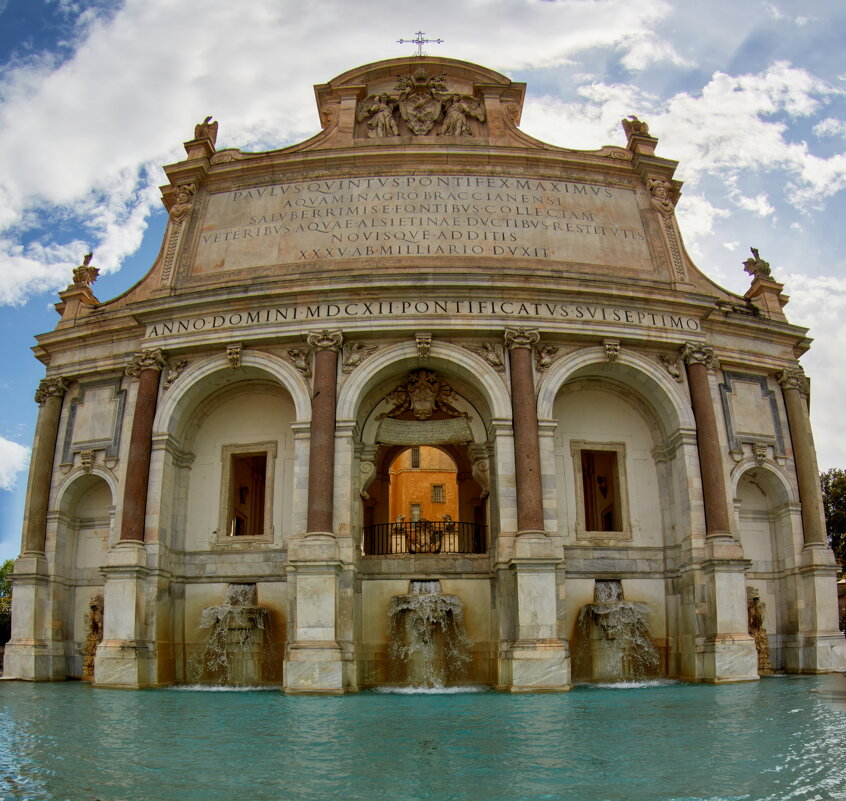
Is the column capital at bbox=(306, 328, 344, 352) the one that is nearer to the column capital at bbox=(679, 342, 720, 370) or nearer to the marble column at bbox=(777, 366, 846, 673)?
the column capital at bbox=(679, 342, 720, 370)

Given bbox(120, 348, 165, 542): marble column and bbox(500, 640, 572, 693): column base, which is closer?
bbox(500, 640, 572, 693): column base

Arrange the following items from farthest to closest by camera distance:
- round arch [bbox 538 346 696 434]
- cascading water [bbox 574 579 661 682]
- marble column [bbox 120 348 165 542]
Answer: round arch [bbox 538 346 696 434] → marble column [bbox 120 348 165 542] → cascading water [bbox 574 579 661 682]

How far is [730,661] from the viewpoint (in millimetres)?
17656

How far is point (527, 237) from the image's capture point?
71.3ft

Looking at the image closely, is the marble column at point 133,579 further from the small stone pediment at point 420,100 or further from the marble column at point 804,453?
the marble column at point 804,453

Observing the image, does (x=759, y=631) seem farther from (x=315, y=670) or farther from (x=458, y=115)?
(x=458, y=115)

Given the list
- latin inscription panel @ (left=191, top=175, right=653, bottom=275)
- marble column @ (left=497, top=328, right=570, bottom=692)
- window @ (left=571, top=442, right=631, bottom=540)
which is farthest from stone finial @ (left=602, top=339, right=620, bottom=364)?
latin inscription panel @ (left=191, top=175, right=653, bottom=275)

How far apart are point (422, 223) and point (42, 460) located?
12.6 m

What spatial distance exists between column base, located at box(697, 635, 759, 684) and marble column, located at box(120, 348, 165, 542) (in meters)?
13.8

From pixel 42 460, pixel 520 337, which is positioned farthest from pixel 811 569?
pixel 42 460

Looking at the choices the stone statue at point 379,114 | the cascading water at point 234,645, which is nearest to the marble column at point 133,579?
the cascading water at point 234,645

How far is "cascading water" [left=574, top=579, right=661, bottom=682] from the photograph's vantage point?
60.5 feet

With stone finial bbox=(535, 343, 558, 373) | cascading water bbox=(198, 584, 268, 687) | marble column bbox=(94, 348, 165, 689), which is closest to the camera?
marble column bbox=(94, 348, 165, 689)

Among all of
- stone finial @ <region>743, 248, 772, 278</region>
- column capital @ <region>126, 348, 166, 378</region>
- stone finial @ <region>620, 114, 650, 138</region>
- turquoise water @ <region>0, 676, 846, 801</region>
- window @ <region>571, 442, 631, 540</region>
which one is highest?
stone finial @ <region>620, 114, 650, 138</region>
